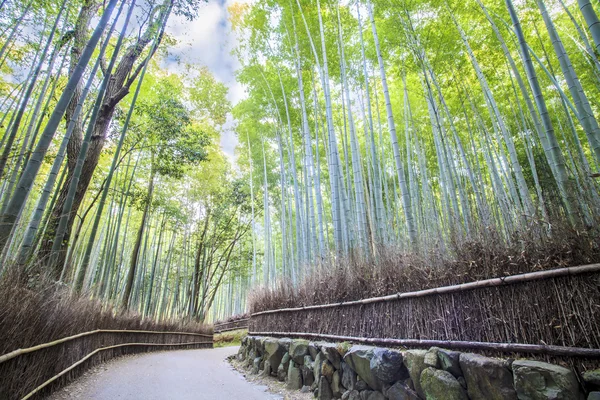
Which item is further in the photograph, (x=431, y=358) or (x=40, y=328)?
(x=40, y=328)

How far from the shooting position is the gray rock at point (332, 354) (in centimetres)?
252

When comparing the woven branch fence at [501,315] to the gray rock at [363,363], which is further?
the gray rock at [363,363]

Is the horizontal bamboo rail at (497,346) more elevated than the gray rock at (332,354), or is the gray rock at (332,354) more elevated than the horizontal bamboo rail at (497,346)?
the horizontal bamboo rail at (497,346)

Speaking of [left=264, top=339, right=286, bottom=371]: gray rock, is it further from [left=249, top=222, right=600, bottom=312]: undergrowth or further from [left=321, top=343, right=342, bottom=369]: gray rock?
[left=321, top=343, right=342, bottom=369]: gray rock

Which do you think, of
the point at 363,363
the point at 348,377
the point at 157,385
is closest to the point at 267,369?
the point at 157,385

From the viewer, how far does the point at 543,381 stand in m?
1.16

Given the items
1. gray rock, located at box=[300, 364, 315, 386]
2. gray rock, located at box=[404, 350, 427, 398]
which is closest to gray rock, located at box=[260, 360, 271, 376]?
gray rock, located at box=[300, 364, 315, 386]

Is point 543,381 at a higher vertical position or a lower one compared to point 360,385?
higher

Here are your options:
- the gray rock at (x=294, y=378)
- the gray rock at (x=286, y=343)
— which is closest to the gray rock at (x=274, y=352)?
the gray rock at (x=286, y=343)

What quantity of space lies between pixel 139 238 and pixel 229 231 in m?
4.46

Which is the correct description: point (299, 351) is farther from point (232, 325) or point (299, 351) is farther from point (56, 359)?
point (232, 325)

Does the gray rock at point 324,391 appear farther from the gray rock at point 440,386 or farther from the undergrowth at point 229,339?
the undergrowth at point 229,339

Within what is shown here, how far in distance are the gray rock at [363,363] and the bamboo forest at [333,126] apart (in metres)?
0.49

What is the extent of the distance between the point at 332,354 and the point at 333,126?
2874 mm
